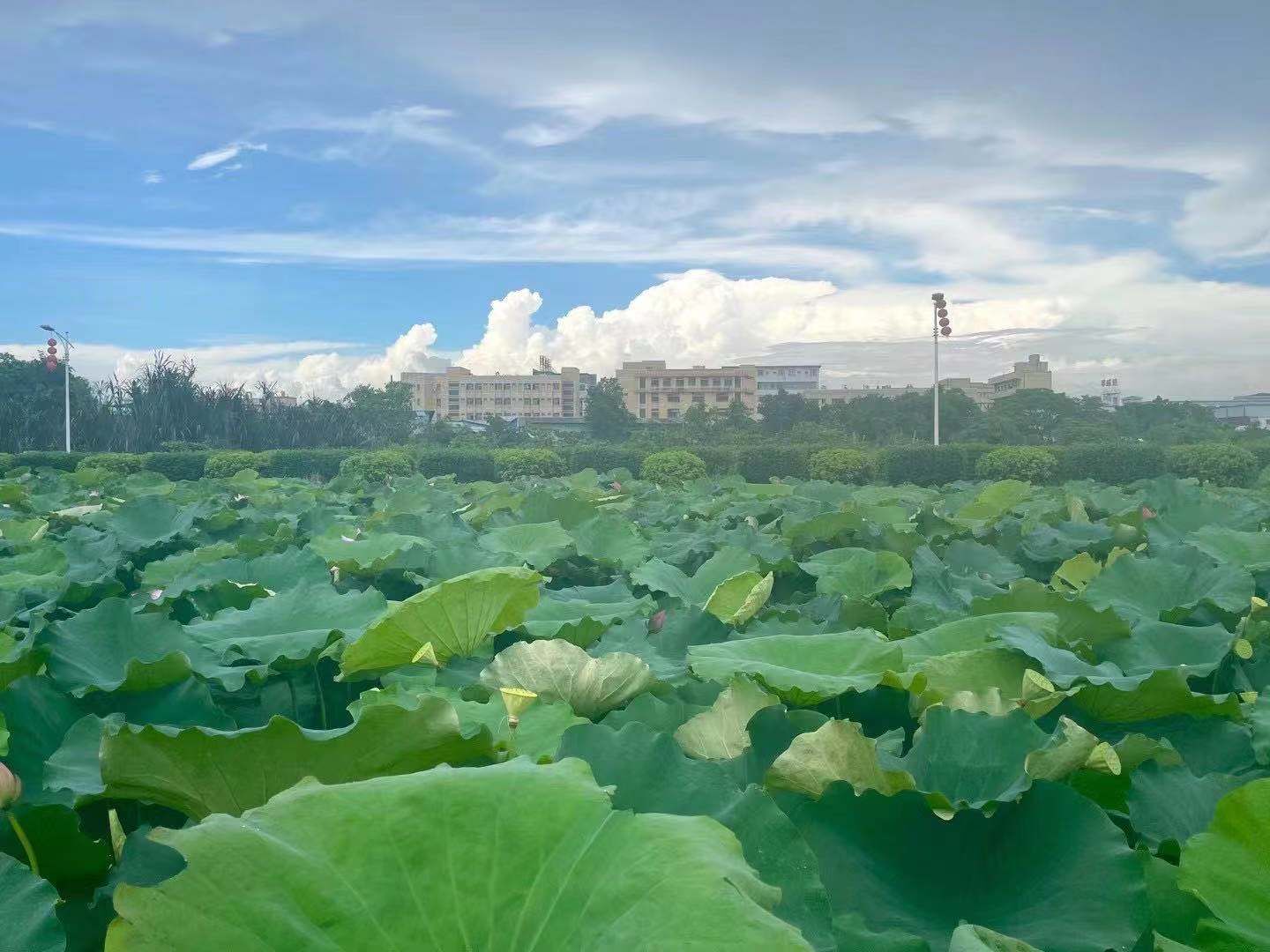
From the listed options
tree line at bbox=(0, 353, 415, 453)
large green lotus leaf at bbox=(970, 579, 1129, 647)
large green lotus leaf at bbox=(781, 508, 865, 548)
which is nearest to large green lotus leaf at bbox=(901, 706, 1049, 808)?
large green lotus leaf at bbox=(970, 579, 1129, 647)

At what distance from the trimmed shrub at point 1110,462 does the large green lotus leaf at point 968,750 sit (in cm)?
2274

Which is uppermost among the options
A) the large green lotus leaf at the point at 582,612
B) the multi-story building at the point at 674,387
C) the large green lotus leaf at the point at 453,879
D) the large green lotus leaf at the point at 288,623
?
the multi-story building at the point at 674,387

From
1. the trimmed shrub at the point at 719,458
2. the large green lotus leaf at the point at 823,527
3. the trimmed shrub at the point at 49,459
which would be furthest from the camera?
the trimmed shrub at the point at 49,459

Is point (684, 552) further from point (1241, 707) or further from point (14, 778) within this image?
point (14, 778)

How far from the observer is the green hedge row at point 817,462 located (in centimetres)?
2030

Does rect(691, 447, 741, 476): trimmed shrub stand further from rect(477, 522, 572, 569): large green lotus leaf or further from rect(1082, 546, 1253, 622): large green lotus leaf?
rect(1082, 546, 1253, 622): large green lotus leaf

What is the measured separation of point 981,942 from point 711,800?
0.23m

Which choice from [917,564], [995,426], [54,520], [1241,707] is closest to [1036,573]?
[917,564]

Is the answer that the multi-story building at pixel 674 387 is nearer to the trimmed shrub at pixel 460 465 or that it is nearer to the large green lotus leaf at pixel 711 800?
the trimmed shrub at pixel 460 465

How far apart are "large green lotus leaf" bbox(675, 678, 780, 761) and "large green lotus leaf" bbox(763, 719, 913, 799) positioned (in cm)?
14

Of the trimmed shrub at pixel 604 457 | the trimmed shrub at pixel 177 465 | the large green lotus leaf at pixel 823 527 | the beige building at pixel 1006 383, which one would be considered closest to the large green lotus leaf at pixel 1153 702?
the large green lotus leaf at pixel 823 527

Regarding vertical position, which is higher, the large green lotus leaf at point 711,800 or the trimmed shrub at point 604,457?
the large green lotus leaf at point 711,800

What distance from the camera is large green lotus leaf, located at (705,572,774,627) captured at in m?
1.86

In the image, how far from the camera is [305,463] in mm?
28438
